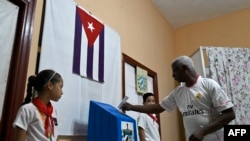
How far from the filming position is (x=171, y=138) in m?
2.88

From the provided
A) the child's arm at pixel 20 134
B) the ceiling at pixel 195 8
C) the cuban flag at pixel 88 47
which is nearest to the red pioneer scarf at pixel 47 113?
the child's arm at pixel 20 134

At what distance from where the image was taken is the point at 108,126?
1.24m

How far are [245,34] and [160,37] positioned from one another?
→ 46.1 inches

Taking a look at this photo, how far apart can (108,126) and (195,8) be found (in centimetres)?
258

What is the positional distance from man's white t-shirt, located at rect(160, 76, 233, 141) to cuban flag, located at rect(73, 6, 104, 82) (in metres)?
0.63

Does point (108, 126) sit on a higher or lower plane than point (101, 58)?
lower

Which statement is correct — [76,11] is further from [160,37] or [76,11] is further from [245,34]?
[245,34]

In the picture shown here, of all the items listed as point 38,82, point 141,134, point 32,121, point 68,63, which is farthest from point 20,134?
point 141,134

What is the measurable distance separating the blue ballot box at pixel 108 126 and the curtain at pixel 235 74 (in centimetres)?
169

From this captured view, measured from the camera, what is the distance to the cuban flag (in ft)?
4.90

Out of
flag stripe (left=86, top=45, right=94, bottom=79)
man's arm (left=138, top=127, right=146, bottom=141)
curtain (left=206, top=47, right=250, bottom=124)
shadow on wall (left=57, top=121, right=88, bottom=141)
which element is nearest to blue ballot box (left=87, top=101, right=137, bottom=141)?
shadow on wall (left=57, top=121, right=88, bottom=141)

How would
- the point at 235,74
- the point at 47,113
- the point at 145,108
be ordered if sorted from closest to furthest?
the point at 47,113, the point at 145,108, the point at 235,74

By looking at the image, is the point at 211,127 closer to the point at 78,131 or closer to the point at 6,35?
the point at 78,131

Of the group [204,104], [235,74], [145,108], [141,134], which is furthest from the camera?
[235,74]
